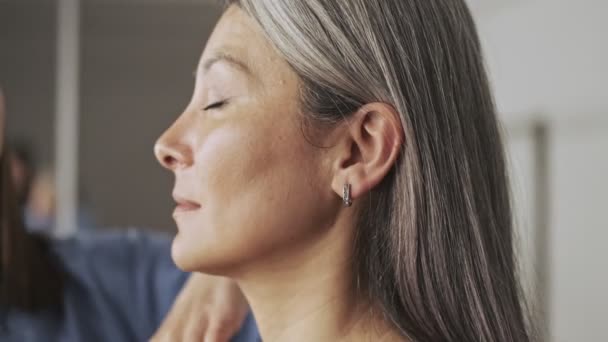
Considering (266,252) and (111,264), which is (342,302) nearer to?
(266,252)

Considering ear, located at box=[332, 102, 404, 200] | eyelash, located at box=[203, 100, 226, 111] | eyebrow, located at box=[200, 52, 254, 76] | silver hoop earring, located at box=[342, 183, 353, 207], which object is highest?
eyebrow, located at box=[200, 52, 254, 76]

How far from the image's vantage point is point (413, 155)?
77cm

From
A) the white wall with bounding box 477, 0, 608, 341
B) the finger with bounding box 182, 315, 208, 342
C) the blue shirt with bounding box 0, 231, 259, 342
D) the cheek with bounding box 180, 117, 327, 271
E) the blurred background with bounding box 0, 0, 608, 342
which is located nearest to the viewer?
the cheek with bounding box 180, 117, 327, 271

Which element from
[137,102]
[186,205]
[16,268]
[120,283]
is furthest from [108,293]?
[137,102]

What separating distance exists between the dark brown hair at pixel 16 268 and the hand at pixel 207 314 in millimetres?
376

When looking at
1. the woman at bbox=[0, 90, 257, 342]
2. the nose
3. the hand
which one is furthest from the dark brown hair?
the nose

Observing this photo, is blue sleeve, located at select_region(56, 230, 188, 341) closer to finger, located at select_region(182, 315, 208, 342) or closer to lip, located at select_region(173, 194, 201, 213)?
finger, located at select_region(182, 315, 208, 342)

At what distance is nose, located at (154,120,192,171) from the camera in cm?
78

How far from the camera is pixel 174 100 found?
310cm

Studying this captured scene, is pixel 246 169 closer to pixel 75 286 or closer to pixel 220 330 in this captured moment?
pixel 220 330

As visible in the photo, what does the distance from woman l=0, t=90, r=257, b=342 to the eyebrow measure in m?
0.59

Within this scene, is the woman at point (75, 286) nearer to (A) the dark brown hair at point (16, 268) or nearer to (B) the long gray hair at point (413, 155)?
(A) the dark brown hair at point (16, 268)

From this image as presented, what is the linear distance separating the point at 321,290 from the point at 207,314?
0.95 feet

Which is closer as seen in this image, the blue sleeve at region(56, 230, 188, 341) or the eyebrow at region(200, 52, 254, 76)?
the eyebrow at region(200, 52, 254, 76)
